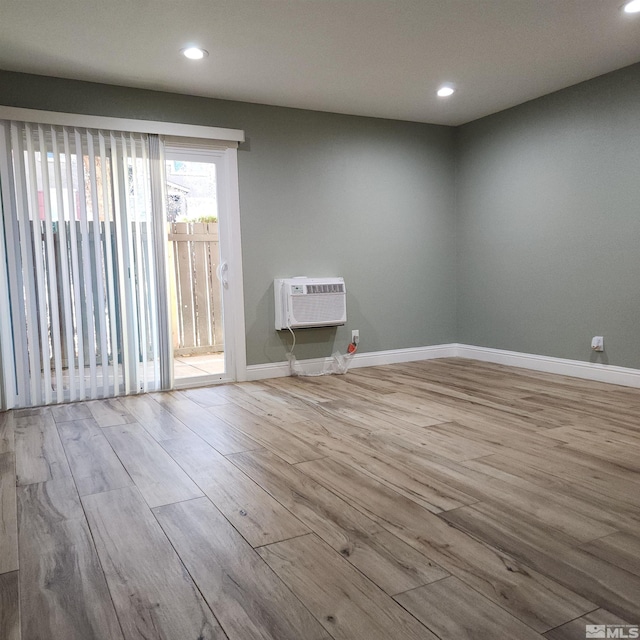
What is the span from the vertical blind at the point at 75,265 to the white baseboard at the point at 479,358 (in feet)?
3.64

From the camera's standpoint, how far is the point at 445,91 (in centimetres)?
416

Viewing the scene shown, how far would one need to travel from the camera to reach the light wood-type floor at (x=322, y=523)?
4.38ft

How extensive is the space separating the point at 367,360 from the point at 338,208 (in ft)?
4.71

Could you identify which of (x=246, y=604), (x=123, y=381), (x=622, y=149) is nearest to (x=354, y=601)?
(x=246, y=604)

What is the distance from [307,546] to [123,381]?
2.66m

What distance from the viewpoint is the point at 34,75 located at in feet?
11.8

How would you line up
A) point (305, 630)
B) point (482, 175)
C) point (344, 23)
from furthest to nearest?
1. point (482, 175)
2. point (344, 23)
3. point (305, 630)

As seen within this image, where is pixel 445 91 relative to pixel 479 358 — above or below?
above

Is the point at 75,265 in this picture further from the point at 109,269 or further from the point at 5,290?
the point at 5,290

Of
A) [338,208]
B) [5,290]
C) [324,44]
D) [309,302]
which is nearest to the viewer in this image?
[324,44]

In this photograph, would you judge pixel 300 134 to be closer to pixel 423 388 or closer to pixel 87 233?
pixel 87 233

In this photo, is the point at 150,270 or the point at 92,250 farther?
the point at 150,270

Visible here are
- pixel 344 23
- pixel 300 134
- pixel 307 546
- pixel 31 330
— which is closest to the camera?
pixel 307 546

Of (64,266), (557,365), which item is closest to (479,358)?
(557,365)
